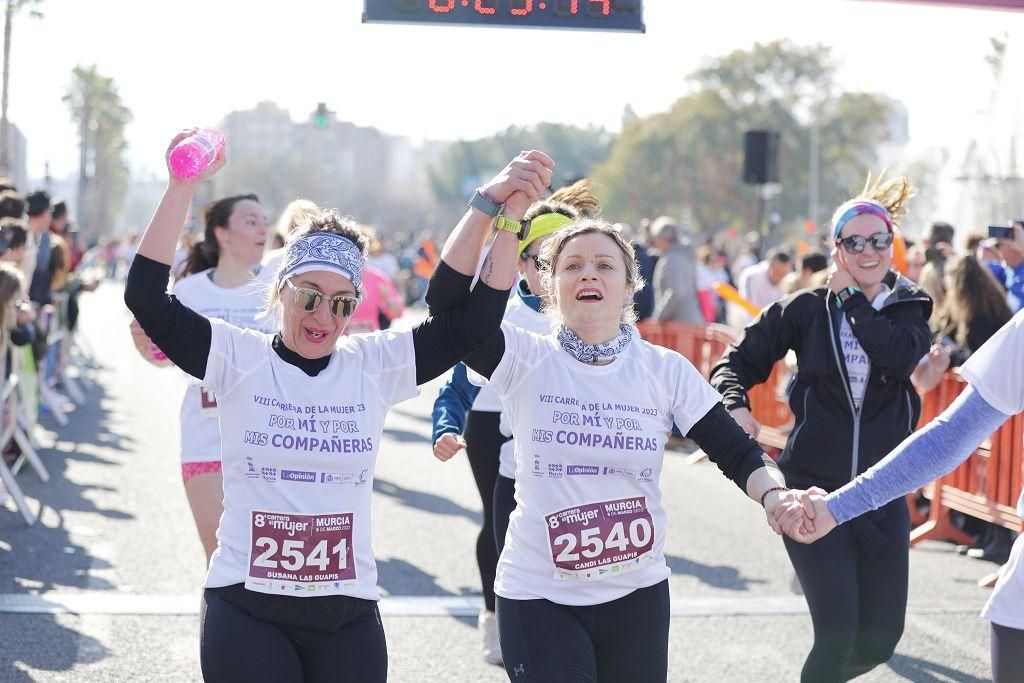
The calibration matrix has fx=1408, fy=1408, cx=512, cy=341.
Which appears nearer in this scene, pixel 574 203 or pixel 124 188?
pixel 574 203

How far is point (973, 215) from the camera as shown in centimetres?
2831

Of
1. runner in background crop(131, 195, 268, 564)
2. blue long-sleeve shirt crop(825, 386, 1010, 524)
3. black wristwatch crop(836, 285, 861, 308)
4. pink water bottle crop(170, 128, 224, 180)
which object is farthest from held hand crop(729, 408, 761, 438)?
pink water bottle crop(170, 128, 224, 180)

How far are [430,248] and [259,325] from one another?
1261 cm

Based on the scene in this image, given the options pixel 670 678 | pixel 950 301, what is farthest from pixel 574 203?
pixel 950 301

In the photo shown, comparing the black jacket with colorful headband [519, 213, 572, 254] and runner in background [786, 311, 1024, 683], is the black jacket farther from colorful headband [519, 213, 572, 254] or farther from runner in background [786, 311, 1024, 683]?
runner in background [786, 311, 1024, 683]

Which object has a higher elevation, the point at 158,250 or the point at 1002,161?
the point at 1002,161

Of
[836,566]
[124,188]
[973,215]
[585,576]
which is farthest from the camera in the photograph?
[124,188]

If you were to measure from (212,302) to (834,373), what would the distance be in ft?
8.93

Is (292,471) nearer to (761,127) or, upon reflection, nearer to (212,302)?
(212,302)

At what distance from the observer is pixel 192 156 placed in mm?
3387

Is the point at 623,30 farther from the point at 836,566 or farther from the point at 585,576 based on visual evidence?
the point at 585,576

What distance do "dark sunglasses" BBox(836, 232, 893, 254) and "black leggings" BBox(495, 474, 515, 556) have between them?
1557 mm

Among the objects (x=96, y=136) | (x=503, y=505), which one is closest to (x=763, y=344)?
(x=503, y=505)

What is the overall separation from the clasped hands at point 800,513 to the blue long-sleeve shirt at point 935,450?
217mm
